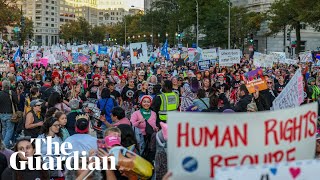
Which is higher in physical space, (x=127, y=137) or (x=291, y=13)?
(x=291, y=13)

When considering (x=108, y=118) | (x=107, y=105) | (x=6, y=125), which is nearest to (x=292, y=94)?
(x=108, y=118)

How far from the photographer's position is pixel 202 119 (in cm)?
377

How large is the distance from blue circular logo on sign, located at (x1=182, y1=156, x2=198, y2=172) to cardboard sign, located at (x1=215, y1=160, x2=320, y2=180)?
0.32 m

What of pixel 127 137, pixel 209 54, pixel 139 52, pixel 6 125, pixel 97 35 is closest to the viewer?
pixel 127 137

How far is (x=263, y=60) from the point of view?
2312 centimetres

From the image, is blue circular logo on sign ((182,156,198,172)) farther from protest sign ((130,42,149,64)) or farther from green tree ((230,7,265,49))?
green tree ((230,7,265,49))

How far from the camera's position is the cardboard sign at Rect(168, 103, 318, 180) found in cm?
376

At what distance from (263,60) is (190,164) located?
65.0ft

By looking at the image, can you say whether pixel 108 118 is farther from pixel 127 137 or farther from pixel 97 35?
pixel 97 35

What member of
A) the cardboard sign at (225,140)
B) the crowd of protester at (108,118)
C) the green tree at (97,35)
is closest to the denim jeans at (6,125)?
the crowd of protester at (108,118)

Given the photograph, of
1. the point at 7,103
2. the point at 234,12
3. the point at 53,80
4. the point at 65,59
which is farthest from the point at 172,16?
the point at 7,103

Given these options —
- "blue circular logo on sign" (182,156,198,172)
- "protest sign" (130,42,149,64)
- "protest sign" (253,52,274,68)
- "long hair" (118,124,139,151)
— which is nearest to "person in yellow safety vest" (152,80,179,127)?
"long hair" (118,124,139,151)

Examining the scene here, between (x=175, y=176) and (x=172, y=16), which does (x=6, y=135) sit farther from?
(x=172, y=16)

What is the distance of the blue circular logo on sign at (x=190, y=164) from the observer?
3.76 metres
